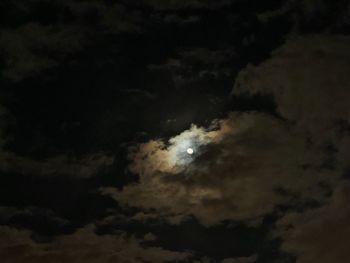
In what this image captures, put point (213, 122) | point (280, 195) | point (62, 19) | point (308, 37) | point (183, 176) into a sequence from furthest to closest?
point (280, 195), point (183, 176), point (213, 122), point (308, 37), point (62, 19)

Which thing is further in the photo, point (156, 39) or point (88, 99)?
point (88, 99)

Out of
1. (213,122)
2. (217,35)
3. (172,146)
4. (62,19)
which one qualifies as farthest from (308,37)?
(62,19)

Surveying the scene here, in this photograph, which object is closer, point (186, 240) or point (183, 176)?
point (183, 176)

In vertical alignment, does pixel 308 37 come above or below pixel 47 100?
above

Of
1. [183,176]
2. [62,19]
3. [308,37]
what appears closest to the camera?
[62,19]

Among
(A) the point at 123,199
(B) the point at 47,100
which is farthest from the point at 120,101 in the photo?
(A) the point at 123,199

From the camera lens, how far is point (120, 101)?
37.4 ft

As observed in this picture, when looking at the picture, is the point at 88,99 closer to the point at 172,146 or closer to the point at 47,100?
the point at 47,100

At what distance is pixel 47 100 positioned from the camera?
11.4 metres

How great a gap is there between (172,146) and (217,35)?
284cm

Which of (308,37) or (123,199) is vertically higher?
(308,37)

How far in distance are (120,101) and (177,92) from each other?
113 centimetres

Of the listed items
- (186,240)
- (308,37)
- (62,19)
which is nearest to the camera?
(62,19)

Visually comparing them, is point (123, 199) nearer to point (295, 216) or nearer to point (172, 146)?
point (172, 146)
